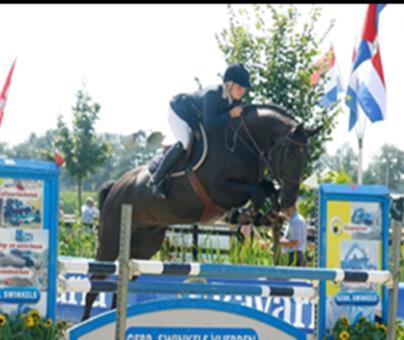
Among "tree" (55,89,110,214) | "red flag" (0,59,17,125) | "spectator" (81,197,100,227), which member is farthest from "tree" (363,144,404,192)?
"red flag" (0,59,17,125)

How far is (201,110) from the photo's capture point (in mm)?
6105

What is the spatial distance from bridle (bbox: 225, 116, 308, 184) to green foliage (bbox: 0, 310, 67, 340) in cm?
198

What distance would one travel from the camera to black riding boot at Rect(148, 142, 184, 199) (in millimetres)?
6129

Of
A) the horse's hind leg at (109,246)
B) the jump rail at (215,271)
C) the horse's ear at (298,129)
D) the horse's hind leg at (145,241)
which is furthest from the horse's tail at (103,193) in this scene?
the jump rail at (215,271)

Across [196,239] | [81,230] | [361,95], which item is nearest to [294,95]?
[361,95]

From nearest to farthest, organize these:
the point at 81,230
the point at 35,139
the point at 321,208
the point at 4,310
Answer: the point at 4,310 < the point at 321,208 < the point at 81,230 < the point at 35,139

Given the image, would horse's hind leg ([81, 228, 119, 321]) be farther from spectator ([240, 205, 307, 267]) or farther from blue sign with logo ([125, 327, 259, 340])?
blue sign with logo ([125, 327, 259, 340])

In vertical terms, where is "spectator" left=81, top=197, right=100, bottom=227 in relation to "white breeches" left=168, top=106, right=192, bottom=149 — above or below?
below

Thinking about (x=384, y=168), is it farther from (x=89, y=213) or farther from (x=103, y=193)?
(x=103, y=193)

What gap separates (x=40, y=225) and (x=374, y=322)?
208 centimetres

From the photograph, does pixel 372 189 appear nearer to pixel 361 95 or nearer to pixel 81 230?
pixel 361 95

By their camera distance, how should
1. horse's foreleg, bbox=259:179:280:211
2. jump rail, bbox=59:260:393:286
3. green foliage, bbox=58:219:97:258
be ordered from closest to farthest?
jump rail, bbox=59:260:393:286 → horse's foreleg, bbox=259:179:280:211 → green foliage, bbox=58:219:97:258

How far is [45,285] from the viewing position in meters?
4.30

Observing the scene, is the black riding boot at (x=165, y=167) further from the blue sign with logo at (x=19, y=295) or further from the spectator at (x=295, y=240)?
the spectator at (x=295, y=240)
